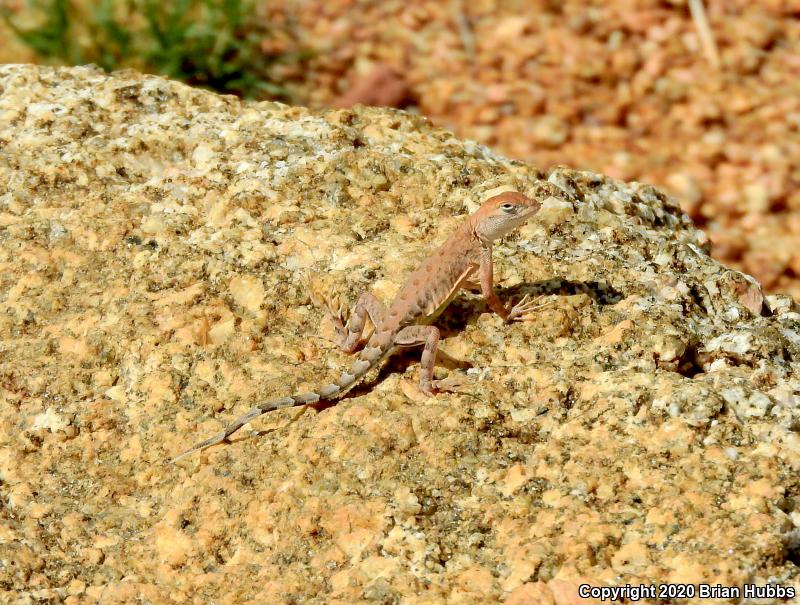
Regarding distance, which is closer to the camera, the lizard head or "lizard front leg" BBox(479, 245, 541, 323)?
"lizard front leg" BBox(479, 245, 541, 323)

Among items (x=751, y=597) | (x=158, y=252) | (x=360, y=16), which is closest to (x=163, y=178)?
(x=158, y=252)

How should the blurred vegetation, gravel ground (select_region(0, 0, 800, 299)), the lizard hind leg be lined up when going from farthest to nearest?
1. gravel ground (select_region(0, 0, 800, 299))
2. the blurred vegetation
3. the lizard hind leg

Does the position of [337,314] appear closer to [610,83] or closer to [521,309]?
[521,309]

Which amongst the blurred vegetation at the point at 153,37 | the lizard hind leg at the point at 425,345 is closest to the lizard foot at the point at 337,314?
the lizard hind leg at the point at 425,345

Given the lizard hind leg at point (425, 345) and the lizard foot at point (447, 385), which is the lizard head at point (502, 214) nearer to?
the lizard hind leg at point (425, 345)

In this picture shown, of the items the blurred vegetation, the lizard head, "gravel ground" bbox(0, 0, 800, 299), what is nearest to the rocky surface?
the lizard head

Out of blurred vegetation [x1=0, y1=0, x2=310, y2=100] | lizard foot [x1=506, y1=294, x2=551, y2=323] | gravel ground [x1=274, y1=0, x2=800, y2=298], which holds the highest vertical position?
lizard foot [x1=506, y1=294, x2=551, y2=323]

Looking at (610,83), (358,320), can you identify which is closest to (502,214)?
(358,320)

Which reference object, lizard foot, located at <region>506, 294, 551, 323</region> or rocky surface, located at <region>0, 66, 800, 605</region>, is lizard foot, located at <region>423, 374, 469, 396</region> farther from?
lizard foot, located at <region>506, 294, 551, 323</region>
